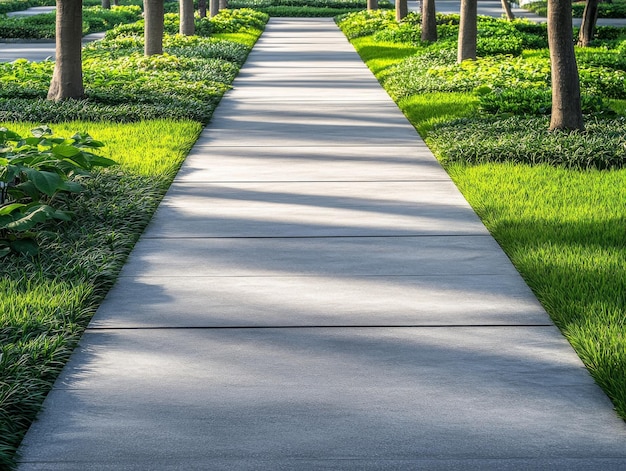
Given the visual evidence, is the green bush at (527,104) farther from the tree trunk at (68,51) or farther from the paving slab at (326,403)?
the paving slab at (326,403)

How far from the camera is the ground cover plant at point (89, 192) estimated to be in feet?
16.7

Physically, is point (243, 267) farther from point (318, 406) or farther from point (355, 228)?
point (318, 406)

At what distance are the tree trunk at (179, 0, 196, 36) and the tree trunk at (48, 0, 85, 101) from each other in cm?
1270

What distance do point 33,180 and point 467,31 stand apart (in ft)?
45.5

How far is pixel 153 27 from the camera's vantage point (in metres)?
21.5

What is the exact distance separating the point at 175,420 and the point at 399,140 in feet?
27.9

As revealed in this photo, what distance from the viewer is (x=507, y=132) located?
11906 millimetres

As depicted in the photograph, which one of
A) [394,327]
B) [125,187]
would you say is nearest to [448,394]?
[394,327]

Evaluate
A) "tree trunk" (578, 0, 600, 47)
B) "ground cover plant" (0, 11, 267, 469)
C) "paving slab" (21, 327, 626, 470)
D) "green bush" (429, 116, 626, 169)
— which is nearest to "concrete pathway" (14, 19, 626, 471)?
"paving slab" (21, 327, 626, 470)

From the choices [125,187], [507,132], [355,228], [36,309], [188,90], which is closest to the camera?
[36,309]

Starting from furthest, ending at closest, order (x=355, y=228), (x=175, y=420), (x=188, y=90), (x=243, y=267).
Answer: (x=188, y=90)
(x=355, y=228)
(x=243, y=267)
(x=175, y=420)

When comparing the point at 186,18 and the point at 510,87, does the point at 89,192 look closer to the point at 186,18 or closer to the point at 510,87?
the point at 510,87

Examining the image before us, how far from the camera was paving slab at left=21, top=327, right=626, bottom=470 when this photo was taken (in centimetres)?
414

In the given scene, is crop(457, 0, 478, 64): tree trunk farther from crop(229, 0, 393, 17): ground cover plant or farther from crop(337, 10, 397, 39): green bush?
crop(229, 0, 393, 17): ground cover plant
